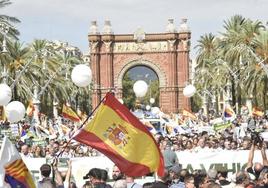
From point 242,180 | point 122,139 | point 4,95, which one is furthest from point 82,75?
point 242,180

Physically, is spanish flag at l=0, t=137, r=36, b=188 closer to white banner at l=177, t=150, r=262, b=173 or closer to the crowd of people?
the crowd of people

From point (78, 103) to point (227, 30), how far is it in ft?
96.0

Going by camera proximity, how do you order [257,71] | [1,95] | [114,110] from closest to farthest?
[114,110] < [1,95] < [257,71]

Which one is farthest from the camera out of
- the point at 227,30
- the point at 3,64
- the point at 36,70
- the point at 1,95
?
the point at 227,30

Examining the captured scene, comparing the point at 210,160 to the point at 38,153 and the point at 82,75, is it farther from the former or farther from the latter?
the point at 38,153

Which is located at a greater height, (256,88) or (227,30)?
(227,30)

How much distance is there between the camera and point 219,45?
177ft

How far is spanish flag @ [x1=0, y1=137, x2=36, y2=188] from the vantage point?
7195 millimetres

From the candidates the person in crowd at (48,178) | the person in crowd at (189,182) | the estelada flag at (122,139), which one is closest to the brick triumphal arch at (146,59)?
the person in crowd at (48,178)

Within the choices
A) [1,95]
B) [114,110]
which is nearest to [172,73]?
[1,95]

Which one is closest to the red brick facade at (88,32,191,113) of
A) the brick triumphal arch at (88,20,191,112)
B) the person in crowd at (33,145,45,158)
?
the brick triumphal arch at (88,20,191,112)

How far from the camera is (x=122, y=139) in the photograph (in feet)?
Result: 30.9

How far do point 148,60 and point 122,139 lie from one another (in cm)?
7109

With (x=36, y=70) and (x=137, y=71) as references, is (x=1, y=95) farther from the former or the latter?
(x=137, y=71)
